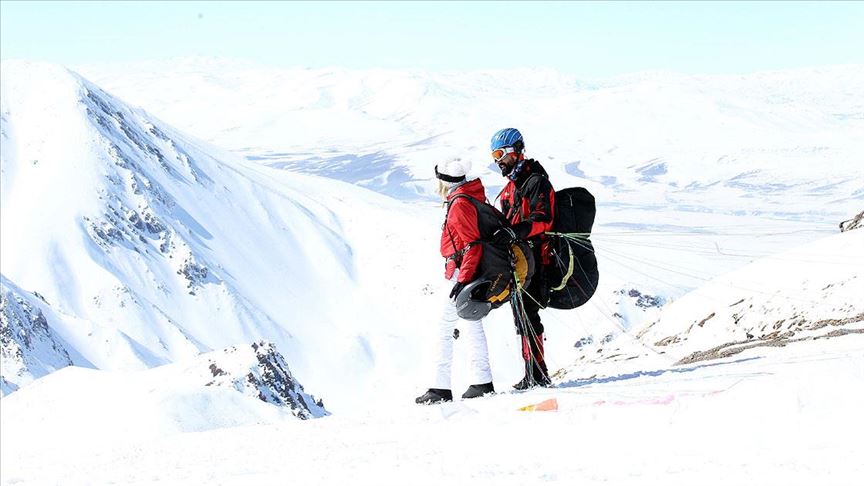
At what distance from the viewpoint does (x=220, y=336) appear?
525 feet

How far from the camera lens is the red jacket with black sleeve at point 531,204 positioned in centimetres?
1019

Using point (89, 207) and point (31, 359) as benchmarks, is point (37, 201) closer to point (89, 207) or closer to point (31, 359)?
point (89, 207)

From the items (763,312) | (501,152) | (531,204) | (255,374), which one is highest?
(501,152)

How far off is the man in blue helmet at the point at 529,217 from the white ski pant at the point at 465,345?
0.57 m

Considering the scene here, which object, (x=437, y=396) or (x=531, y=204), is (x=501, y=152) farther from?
(x=437, y=396)

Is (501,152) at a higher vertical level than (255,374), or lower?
higher

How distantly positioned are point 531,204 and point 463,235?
103 centimetres

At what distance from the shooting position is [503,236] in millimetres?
9969

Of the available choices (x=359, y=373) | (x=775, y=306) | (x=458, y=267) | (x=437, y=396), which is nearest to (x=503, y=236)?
(x=458, y=267)

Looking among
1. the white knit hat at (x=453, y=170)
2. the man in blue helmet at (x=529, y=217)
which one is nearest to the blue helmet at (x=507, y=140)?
the man in blue helmet at (x=529, y=217)

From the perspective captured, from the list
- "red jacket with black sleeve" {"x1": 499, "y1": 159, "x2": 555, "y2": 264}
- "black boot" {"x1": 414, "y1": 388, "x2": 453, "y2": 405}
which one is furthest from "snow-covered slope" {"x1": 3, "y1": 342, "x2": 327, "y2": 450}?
"red jacket with black sleeve" {"x1": 499, "y1": 159, "x2": 555, "y2": 264}

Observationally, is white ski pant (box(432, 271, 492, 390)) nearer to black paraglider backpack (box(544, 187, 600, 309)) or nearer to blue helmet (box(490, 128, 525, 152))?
black paraglider backpack (box(544, 187, 600, 309))

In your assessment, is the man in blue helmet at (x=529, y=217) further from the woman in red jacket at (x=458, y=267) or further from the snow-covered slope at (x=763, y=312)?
the snow-covered slope at (x=763, y=312)

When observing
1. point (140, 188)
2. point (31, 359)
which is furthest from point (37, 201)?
point (31, 359)
